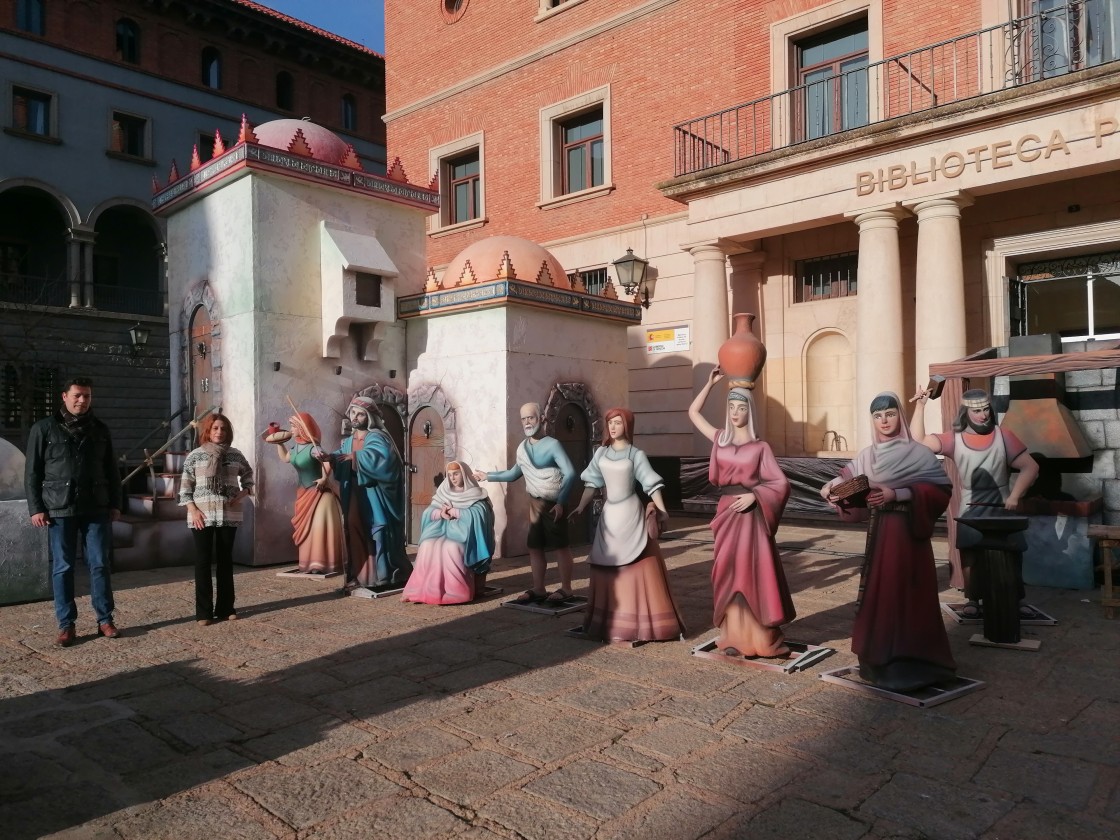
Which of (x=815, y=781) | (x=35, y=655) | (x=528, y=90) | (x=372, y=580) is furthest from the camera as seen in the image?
(x=528, y=90)

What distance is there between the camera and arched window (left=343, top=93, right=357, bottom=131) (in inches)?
1250

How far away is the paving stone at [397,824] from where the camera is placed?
10.4ft

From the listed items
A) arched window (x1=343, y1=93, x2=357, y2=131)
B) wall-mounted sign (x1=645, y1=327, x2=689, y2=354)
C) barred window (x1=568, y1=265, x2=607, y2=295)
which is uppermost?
arched window (x1=343, y1=93, x2=357, y2=131)

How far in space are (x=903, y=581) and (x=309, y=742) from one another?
3.39 meters

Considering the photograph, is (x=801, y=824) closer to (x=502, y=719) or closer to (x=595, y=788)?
(x=595, y=788)

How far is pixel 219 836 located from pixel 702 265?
1222cm

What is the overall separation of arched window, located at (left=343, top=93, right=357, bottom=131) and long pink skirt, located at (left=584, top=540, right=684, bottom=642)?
29.6 metres

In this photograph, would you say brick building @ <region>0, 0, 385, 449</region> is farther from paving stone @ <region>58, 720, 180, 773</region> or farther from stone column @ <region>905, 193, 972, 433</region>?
paving stone @ <region>58, 720, 180, 773</region>

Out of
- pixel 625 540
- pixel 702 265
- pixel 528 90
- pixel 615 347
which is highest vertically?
pixel 528 90

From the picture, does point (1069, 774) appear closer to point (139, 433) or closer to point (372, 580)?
point (372, 580)

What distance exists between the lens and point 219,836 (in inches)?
126

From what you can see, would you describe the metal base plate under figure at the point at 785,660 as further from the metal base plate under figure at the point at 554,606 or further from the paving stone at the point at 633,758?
the paving stone at the point at 633,758

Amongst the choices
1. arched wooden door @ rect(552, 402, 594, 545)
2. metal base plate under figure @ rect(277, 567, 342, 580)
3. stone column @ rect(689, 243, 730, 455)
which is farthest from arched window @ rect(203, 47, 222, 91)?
metal base plate under figure @ rect(277, 567, 342, 580)

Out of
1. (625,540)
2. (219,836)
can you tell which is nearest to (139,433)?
(625,540)
